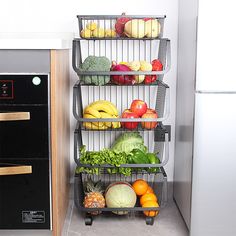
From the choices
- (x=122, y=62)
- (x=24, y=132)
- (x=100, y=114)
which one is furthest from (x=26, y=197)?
(x=122, y=62)

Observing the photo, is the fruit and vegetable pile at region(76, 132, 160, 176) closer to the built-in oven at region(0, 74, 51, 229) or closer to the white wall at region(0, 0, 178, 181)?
the built-in oven at region(0, 74, 51, 229)

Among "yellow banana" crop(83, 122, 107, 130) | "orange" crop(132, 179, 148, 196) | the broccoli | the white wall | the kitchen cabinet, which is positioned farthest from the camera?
the white wall

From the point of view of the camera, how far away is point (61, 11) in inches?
97.7

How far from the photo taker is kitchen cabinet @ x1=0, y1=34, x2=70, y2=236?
1.89 metres

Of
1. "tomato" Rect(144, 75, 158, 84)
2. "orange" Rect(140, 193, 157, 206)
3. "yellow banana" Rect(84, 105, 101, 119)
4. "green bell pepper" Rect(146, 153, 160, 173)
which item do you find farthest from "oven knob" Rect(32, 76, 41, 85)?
"orange" Rect(140, 193, 157, 206)

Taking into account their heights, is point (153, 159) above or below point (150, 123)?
below

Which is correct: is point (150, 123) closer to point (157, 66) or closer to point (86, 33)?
point (157, 66)

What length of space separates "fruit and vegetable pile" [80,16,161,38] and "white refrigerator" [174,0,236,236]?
17 cm

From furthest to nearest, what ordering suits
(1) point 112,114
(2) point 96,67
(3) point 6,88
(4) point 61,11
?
(4) point 61,11 < (1) point 112,114 < (2) point 96,67 < (3) point 6,88

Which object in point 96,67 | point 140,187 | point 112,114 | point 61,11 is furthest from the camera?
point 61,11

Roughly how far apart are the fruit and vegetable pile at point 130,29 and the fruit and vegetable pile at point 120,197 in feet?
2.41

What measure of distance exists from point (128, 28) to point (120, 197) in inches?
31.8

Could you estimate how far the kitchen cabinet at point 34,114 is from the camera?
6.19ft

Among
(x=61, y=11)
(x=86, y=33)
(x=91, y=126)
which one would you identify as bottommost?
(x=91, y=126)
